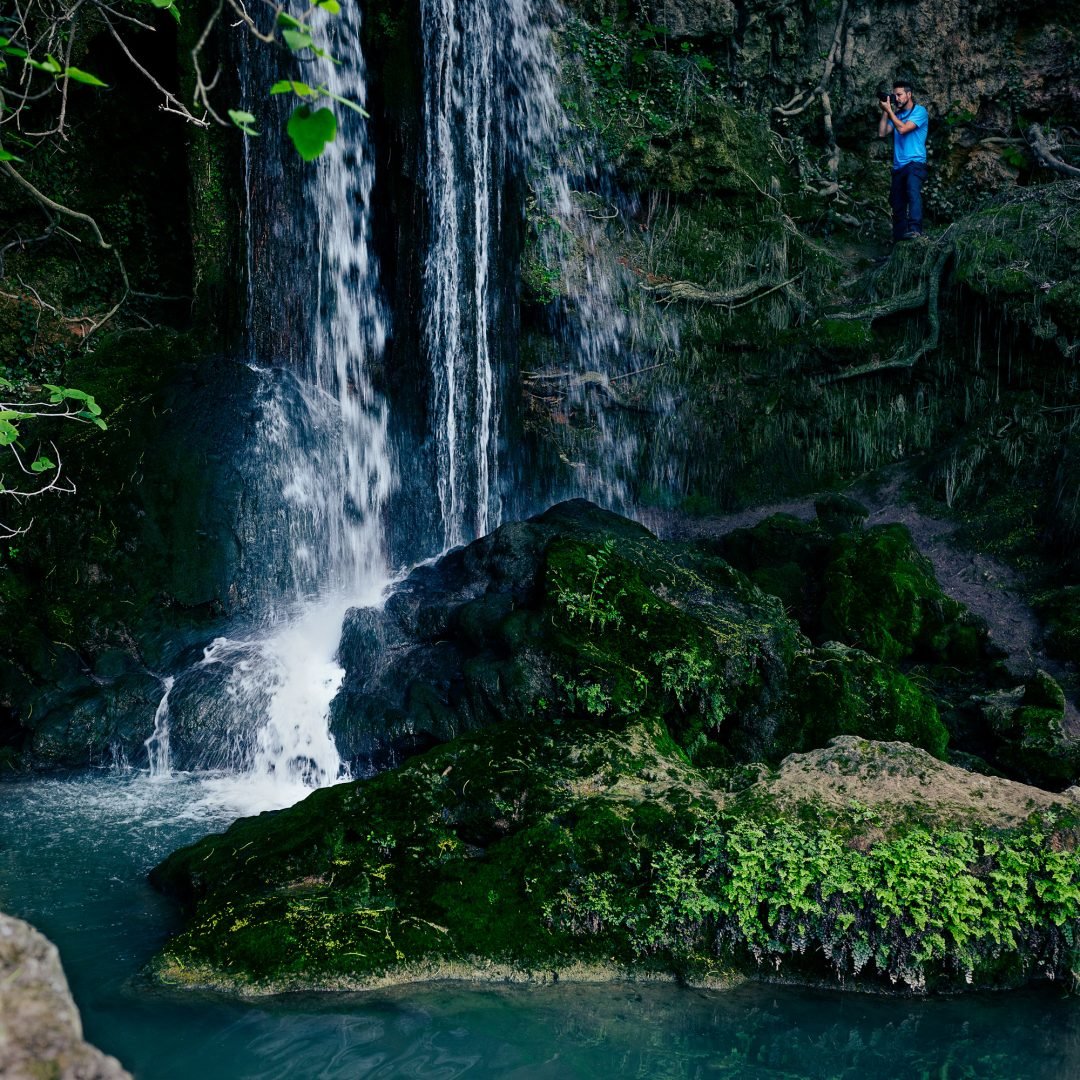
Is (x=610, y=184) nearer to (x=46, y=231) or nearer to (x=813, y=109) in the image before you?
(x=813, y=109)

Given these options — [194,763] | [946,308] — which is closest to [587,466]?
[946,308]

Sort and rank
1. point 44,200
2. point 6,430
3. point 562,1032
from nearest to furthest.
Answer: point 6,430 → point 562,1032 → point 44,200

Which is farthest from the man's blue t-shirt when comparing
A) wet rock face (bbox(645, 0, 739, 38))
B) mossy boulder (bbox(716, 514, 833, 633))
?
mossy boulder (bbox(716, 514, 833, 633))

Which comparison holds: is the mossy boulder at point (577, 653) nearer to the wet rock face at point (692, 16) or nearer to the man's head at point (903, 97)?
the man's head at point (903, 97)

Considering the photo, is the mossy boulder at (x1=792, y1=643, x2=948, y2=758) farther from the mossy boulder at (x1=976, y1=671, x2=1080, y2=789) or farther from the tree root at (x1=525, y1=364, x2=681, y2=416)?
the tree root at (x1=525, y1=364, x2=681, y2=416)

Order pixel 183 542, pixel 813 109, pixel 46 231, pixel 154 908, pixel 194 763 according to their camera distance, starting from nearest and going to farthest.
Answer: pixel 154 908, pixel 194 763, pixel 183 542, pixel 46 231, pixel 813 109

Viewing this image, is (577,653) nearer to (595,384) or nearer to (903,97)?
(595,384)

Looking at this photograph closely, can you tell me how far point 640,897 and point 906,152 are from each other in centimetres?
1035

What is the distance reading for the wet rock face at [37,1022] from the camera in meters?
2.44

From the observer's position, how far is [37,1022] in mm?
2531

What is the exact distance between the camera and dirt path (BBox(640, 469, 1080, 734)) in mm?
8688

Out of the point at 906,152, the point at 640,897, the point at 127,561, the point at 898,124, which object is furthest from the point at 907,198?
the point at 640,897

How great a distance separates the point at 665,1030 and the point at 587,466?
8.50 metres

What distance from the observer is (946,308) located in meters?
11.7
